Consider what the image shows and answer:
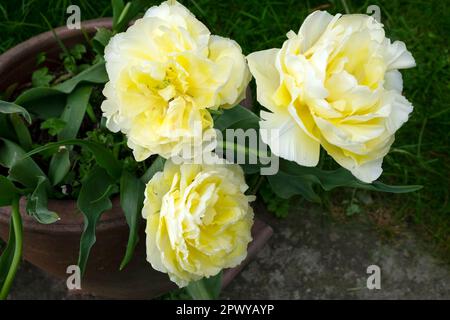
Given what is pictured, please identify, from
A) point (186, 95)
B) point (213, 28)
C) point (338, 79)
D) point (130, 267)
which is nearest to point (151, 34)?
point (186, 95)

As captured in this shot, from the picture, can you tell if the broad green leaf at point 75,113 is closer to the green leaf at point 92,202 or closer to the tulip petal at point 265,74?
the green leaf at point 92,202

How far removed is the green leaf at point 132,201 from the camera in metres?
0.74

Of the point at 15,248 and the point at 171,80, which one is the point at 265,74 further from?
the point at 15,248

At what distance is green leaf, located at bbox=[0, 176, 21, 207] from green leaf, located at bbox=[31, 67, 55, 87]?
227 mm

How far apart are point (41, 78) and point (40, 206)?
29 centimetres

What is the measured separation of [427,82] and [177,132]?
3.01 ft

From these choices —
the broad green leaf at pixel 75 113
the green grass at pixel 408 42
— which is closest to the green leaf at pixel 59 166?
the broad green leaf at pixel 75 113

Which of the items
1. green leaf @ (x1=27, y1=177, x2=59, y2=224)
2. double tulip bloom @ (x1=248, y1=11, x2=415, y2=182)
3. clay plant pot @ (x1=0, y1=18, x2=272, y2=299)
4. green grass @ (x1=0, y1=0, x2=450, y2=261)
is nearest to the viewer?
double tulip bloom @ (x1=248, y1=11, x2=415, y2=182)

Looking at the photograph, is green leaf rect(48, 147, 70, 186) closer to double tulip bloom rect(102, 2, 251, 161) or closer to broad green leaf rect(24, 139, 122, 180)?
broad green leaf rect(24, 139, 122, 180)

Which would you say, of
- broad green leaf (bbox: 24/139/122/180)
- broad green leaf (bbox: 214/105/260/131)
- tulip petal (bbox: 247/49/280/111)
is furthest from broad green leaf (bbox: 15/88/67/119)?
tulip petal (bbox: 247/49/280/111)

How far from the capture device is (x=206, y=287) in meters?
0.85

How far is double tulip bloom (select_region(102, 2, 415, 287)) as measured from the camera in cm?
53

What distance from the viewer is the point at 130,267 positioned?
0.95m

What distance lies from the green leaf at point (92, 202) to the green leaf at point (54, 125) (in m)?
0.10
